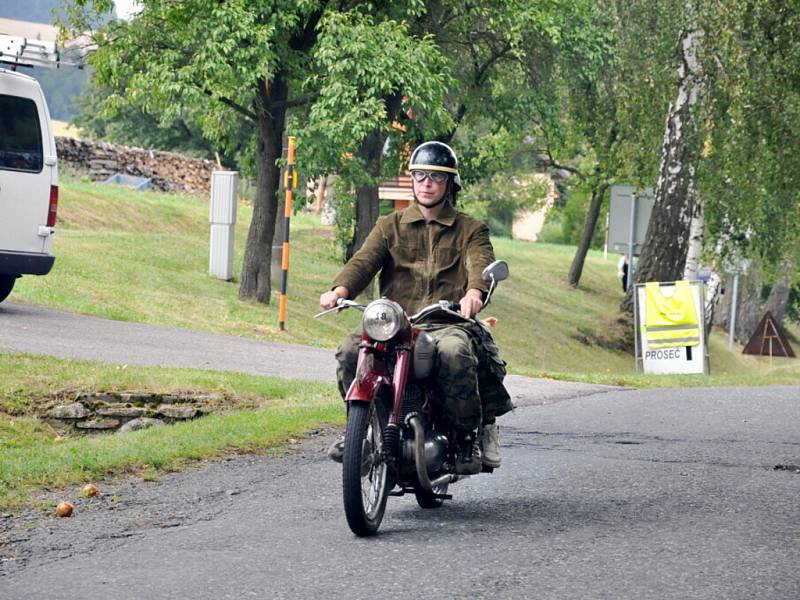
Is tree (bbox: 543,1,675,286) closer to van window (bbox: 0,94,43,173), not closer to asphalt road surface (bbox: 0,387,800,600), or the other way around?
van window (bbox: 0,94,43,173)

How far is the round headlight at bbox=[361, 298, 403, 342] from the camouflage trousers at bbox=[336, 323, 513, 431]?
33 cm

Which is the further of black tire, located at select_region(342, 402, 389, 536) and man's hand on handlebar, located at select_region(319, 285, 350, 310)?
man's hand on handlebar, located at select_region(319, 285, 350, 310)

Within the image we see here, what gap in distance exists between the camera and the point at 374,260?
26.3 feet

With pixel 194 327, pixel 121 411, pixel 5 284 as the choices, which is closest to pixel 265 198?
pixel 194 327

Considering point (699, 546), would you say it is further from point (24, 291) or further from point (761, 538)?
point (24, 291)

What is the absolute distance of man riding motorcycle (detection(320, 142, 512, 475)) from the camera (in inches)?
311

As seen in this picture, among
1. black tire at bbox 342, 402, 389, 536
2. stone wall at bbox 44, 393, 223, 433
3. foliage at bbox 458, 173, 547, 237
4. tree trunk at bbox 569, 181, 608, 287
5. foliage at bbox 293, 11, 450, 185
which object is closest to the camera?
black tire at bbox 342, 402, 389, 536

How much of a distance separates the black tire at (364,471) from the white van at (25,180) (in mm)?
10933

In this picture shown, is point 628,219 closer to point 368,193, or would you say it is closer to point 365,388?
point 368,193

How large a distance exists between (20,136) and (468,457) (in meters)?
10.9

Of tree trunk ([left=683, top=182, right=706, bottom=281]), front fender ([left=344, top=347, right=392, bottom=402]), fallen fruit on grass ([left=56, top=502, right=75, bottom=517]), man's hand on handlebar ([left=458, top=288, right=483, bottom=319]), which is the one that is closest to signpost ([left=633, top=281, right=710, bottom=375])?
tree trunk ([left=683, top=182, right=706, bottom=281])

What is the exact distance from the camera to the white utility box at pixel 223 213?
28.5 meters

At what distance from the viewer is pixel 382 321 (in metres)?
7.18

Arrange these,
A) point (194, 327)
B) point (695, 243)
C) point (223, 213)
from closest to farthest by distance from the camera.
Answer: point (194, 327) → point (223, 213) → point (695, 243)
